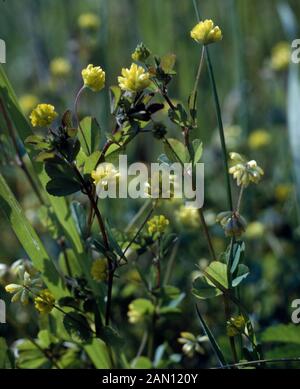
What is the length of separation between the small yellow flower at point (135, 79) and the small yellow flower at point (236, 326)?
1.19 feet

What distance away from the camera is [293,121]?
1.81 metres

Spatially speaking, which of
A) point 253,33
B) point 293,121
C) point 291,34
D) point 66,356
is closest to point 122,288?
point 66,356

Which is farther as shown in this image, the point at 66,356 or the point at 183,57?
the point at 183,57

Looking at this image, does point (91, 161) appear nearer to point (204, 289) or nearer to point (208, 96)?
point (204, 289)

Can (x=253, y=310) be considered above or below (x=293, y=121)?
below

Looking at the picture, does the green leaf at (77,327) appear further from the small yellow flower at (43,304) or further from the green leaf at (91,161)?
the green leaf at (91,161)

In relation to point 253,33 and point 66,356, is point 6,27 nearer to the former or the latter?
point 253,33

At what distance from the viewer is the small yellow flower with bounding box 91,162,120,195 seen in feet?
3.30

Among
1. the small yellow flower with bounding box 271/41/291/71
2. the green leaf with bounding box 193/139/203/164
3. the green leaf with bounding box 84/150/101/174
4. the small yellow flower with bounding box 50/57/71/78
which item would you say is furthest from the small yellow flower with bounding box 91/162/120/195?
the small yellow flower with bounding box 271/41/291/71

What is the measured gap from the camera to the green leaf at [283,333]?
124 centimetres

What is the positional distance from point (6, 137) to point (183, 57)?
1074 millimetres

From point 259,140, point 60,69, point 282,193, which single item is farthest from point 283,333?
point 60,69

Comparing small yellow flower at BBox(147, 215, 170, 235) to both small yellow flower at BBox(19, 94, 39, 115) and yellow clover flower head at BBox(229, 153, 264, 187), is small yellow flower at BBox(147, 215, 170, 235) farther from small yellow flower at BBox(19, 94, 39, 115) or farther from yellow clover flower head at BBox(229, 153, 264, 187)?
small yellow flower at BBox(19, 94, 39, 115)

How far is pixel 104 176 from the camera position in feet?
3.33
